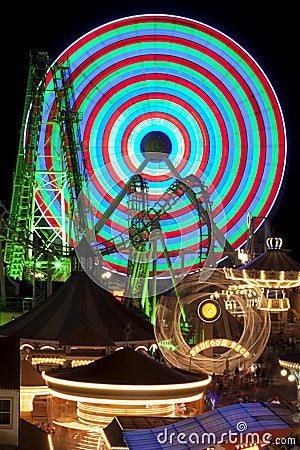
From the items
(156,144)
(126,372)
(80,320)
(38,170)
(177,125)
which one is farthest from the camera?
(177,125)

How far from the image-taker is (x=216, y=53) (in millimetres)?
37812

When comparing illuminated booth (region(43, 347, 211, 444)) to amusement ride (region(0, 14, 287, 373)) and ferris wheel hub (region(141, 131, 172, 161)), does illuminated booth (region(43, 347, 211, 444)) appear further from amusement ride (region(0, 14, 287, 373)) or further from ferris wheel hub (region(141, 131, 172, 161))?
ferris wheel hub (region(141, 131, 172, 161))

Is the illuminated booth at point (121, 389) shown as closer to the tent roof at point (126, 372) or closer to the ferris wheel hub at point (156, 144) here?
the tent roof at point (126, 372)

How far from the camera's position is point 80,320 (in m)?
21.3

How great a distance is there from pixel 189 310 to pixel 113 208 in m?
5.27

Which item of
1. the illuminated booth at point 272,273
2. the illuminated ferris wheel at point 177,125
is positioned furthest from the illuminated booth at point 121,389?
the illuminated ferris wheel at point 177,125

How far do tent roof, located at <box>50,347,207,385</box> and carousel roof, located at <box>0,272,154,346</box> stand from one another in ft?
14.8

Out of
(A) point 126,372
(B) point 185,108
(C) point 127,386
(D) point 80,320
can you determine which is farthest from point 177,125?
(C) point 127,386

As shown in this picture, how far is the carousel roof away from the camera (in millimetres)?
20359

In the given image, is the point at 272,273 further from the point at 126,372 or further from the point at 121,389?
the point at 121,389

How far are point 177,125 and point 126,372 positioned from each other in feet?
78.3

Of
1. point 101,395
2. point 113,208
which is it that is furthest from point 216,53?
point 101,395

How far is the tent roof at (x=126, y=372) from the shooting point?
1478 cm

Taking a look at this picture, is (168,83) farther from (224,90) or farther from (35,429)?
(35,429)
